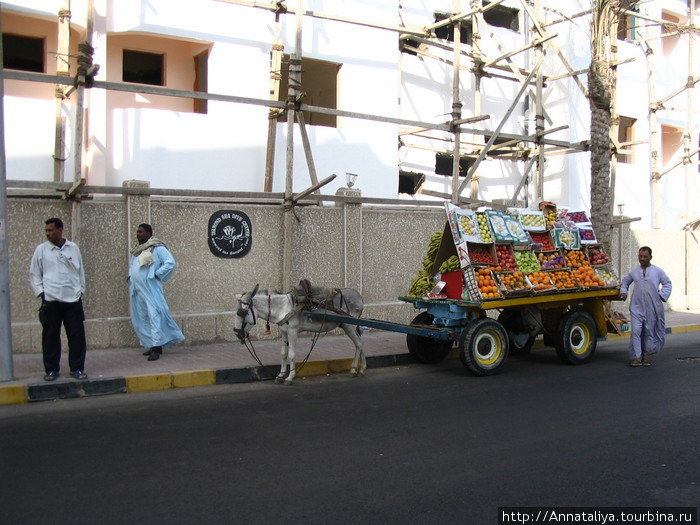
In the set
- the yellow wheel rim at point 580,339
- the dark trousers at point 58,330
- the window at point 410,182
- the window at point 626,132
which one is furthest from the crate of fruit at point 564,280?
the window at point 626,132

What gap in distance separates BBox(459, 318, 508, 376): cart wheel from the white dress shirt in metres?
4.70

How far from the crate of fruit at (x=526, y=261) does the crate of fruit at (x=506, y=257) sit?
0.09 metres

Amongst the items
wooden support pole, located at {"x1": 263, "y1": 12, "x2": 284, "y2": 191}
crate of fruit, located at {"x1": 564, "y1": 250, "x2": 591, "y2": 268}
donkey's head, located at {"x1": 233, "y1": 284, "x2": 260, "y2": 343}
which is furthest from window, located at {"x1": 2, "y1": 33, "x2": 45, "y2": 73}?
crate of fruit, located at {"x1": 564, "y1": 250, "x2": 591, "y2": 268}

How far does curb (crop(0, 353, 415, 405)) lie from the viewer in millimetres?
7227

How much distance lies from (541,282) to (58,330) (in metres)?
6.17

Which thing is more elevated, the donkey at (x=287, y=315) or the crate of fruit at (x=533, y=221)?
the crate of fruit at (x=533, y=221)

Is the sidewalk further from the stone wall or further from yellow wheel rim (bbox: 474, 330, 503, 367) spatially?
yellow wheel rim (bbox: 474, 330, 503, 367)

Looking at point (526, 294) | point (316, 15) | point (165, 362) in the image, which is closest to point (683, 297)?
point (526, 294)

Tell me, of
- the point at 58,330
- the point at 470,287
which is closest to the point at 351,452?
the point at 470,287

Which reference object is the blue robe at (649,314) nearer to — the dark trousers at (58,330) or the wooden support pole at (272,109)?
the wooden support pole at (272,109)

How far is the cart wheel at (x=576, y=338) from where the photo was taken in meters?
9.34

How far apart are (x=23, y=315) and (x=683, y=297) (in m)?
15.3

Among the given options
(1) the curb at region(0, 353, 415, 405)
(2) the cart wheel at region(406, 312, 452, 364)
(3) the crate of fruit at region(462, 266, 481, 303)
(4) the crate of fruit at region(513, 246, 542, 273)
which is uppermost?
(4) the crate of fruit at region(513, 246, 542, 273)

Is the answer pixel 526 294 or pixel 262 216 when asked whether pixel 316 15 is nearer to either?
pixel 262 216
